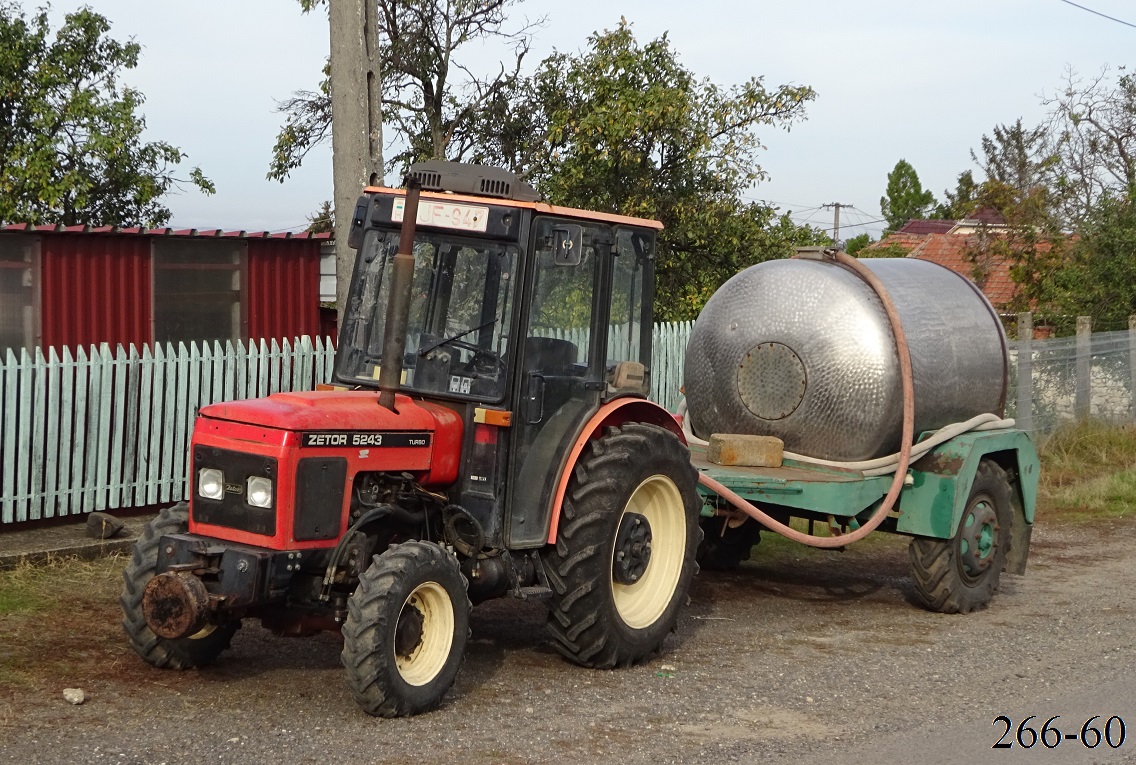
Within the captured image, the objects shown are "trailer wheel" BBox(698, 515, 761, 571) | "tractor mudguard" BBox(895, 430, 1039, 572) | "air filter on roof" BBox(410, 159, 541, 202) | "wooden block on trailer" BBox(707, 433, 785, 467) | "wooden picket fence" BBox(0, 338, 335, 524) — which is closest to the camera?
"air filter on roof" BBox(410, 159, 541, 202)

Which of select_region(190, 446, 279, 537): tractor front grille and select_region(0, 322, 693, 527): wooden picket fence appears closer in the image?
select_region(190, 446, 279, 537): tractor front grille

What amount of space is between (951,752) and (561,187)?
10.5 metres

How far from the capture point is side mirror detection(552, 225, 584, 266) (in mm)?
6367

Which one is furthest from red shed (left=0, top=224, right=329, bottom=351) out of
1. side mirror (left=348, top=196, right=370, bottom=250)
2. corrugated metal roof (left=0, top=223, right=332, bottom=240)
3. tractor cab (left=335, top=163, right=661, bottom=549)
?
tractor cab (left=335, top=163, right=661, bottom=549)

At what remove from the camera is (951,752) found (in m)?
5.59

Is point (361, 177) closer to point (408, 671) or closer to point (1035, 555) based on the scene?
point (408, 671)

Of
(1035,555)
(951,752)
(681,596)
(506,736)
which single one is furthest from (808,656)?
(1035,555)

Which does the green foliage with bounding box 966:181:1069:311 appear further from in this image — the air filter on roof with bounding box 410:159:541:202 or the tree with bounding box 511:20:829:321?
the air filter on roof with bounding box 410:159:541:202

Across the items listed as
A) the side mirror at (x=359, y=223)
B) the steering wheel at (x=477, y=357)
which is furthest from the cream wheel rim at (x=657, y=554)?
the side mirror at (x=359, y=223)

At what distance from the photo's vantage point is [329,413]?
5910 millimetres

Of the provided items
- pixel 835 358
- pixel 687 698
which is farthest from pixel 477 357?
pixel 835 358

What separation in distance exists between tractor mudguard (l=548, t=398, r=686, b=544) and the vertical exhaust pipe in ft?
3.18

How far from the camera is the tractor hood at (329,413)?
19.0 feet

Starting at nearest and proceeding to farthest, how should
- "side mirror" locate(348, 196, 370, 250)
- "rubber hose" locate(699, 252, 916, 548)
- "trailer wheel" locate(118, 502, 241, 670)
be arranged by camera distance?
"trailer wheel" locate(118, 502, 241, 670)
"side mirror" locate(348, 196, 370, 250)
"rubber hose" locate(699, 252, 916, 548)
